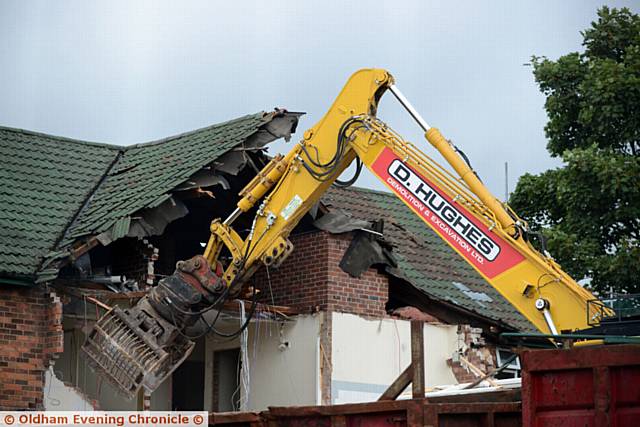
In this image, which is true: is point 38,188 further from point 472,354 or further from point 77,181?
point 472,354

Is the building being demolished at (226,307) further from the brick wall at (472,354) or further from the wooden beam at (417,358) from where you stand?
the wooden beam at (417,358)

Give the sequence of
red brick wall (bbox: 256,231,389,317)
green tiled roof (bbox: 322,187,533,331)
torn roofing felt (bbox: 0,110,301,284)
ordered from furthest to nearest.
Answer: green tiled roof (bbox: 322,187,533,331), red brick wall (bbox: 256,231,389,317), torn roofing felt (bbox: 0,110,301,284)

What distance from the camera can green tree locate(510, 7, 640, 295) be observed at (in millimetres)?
26797

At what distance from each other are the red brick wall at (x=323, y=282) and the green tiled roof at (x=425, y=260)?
4.25 feet

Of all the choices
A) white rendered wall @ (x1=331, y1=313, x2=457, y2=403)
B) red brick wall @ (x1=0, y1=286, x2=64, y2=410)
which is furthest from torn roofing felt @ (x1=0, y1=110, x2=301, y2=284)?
white rendered wall @ (x1=331, y1=313, x2=457, y2=403)

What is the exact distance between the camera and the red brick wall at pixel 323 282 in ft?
71.2

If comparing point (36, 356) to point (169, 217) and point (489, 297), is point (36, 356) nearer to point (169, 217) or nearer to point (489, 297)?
point (169, 217)

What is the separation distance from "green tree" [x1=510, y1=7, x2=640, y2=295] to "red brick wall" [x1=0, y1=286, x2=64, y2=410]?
12.3 m

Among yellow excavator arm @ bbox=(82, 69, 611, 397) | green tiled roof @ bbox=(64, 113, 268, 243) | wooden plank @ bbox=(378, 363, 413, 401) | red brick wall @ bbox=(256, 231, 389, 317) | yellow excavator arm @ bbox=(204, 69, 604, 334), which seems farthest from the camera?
red brick wall @ bbox=(256, 231, 389, 317)

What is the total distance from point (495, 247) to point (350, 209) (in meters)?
9.10

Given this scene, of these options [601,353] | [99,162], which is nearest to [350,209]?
[99,162]

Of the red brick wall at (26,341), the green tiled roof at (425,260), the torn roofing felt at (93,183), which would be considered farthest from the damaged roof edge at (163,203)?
the green tiled roof at (425,260)

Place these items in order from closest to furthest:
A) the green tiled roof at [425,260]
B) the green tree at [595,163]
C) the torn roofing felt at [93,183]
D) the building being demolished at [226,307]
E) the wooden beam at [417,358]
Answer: the wooden beam at [417,358], the building being demolished at [226,307], the torn roofing felt at [93,183], the green tiled roof at [425,260], the green tree at [595,163]

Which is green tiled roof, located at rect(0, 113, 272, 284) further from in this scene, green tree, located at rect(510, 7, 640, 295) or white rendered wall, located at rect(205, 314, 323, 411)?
green tree, located at rect(510, 7, 640, 295)
